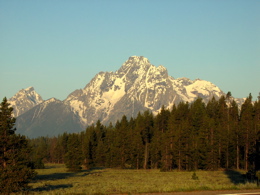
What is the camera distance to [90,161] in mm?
113125

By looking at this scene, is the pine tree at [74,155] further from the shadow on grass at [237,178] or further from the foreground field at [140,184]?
the shadow on grass at [237,178]

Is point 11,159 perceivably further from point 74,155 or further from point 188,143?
point 74,155

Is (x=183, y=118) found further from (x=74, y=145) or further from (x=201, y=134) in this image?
(x=74, y=145)

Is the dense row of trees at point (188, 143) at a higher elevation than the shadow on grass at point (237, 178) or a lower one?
higher

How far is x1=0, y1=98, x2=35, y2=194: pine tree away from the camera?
3181 cm

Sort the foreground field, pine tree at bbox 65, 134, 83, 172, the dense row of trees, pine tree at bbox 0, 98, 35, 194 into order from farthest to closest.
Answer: pine tree at bbox 65, 134, 83, 172 < the dense row of trees < pine tree at bbox 0, 98, 35, 194 < the foreground field

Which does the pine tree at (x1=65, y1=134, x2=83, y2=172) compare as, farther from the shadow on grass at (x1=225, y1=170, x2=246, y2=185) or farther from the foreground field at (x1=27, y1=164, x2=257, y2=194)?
the shadow on grass at (x1=225, y1=170, x2=246, y2=185)

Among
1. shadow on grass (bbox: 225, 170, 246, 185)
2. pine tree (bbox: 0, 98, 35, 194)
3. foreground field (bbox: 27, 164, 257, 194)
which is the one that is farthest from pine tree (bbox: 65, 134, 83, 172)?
pine tree (bbox: 0, 98, 35, 194)

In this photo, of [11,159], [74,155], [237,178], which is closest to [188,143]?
[237,178]

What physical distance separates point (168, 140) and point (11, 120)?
5415 cm

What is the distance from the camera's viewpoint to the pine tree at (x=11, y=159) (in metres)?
31.8

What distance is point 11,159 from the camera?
114 ft

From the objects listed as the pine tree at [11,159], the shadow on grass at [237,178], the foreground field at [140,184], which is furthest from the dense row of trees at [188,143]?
the pine tree at [11,159]

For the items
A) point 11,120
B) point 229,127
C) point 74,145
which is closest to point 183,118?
point 229,127
